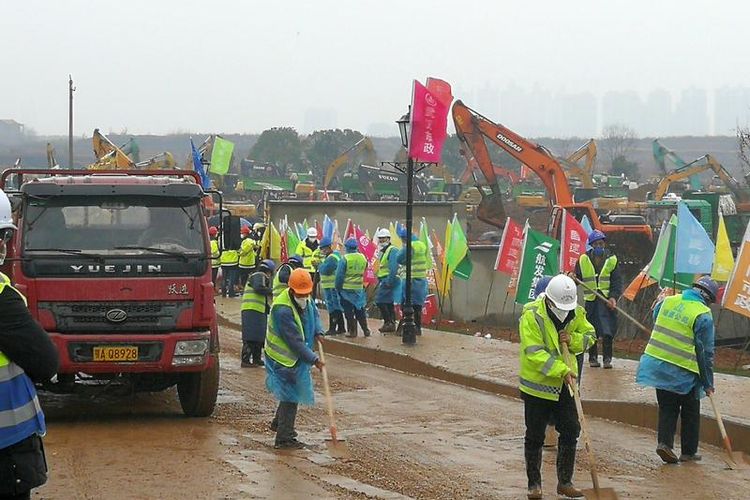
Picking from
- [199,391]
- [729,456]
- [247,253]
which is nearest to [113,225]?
[199,391]

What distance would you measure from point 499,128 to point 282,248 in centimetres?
874

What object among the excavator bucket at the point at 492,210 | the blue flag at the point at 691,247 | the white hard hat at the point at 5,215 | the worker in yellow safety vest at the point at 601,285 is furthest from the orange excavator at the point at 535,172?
the white hard hat at the point at 5,215

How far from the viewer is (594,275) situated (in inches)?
647

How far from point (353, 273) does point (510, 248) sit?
414 centimetres

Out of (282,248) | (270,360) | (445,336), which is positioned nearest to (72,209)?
(270,360)

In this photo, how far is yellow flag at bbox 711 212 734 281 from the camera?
19641mm

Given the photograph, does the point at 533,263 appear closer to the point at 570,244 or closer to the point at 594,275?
the point at 570,244

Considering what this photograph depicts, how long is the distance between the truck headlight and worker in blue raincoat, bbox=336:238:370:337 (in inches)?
362

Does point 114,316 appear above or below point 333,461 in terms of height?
above

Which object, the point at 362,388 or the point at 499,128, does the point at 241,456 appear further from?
the point at 499,128

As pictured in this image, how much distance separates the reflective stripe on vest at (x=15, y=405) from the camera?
5.20m

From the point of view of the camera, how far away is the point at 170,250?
41.0 feet

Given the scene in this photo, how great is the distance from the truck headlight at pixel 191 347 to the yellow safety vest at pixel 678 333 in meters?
4.46

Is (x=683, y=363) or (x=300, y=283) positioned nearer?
(x=683, y=363)
